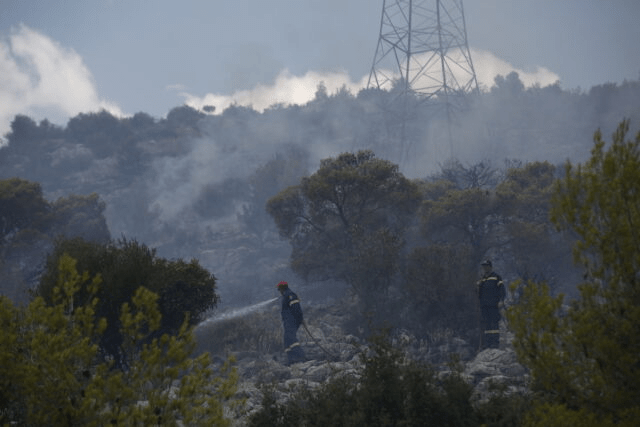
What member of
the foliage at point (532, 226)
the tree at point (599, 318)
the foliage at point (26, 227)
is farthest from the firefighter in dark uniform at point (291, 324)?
the foliage at point (26, 227)

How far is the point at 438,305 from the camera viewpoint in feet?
49.6

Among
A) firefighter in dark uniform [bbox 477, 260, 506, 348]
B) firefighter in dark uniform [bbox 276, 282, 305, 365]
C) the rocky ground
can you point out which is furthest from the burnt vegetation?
firefighter in dark uniform [bbox 276, 282, 305, 365]

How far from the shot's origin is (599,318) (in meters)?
4.02

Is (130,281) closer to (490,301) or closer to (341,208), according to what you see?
(490,301)

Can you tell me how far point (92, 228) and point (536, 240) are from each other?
68.3 ft

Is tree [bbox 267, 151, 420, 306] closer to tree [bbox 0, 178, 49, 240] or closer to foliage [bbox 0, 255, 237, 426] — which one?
tree [bbox 0, 178, 49, 240]

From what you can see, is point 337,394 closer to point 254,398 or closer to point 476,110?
point 254,398

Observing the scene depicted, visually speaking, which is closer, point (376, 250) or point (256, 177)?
point (376, 250)

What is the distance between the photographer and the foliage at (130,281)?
393 inches

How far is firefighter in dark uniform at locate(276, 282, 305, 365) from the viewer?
521 inches

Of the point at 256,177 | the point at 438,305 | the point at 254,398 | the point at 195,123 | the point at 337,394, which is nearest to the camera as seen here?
the point at 337,394

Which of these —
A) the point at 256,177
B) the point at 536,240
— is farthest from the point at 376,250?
the point at 256,177

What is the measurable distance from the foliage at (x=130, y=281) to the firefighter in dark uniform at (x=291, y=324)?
1.94 meters

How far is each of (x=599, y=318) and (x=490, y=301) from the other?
885cm
